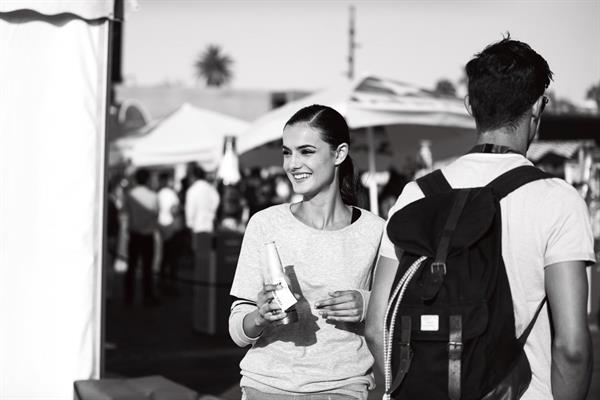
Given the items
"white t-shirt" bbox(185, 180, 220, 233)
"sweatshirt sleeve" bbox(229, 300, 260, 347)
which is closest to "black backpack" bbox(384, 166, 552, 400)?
"sweatshirt sleeve" bbox(229, 300, 260, 347)

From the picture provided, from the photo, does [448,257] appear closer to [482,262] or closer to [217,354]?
[482,262]

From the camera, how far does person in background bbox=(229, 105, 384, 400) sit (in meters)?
3.27

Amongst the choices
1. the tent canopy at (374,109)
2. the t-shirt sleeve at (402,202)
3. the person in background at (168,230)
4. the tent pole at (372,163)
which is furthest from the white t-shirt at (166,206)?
the t-shirt sleeve at (402,202)

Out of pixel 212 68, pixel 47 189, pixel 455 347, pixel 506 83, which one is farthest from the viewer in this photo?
pixel 212 68

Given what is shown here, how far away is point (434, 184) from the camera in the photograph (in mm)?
2586

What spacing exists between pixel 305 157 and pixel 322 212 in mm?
214

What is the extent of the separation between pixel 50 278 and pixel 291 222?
2.42 meters

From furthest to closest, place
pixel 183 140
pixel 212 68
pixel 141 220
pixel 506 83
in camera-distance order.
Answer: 1. pixel 212 68
2. pixel 183 140
3. pixel 141 220
4. pixel 506 83

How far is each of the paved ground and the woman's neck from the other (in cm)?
439

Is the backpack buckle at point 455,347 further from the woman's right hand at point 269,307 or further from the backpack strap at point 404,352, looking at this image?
the woman's right hand at point 269,307

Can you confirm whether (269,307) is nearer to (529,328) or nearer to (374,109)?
(529,328)

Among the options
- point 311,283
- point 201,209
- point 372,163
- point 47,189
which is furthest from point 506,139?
point 201,209

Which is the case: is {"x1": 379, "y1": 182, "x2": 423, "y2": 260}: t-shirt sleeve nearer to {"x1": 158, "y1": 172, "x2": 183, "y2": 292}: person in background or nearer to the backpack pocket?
the backpack pocket

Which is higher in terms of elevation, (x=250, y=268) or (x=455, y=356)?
(x=250, y=268)
